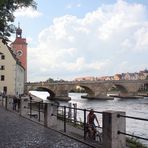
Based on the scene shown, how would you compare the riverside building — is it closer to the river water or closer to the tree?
the river water

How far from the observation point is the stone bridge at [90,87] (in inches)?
4243

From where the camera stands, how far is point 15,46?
102 m

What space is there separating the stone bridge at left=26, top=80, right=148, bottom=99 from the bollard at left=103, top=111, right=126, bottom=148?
301 ft

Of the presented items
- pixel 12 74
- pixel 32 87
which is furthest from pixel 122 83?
pixel 12 74

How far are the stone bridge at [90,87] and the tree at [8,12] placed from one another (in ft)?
289

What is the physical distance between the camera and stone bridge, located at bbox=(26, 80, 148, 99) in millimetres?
107781

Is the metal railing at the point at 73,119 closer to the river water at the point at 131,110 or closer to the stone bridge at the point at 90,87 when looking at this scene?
the river water at the point at 131,110

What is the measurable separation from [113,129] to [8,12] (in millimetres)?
5916

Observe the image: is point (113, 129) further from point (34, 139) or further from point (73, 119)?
point (73, 119)

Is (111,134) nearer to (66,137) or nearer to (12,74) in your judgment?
(66,137)

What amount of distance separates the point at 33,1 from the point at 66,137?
16.4 ft

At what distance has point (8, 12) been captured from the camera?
1339 cm

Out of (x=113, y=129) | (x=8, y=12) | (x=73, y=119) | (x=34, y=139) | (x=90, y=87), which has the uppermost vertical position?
(x=8, y=12)

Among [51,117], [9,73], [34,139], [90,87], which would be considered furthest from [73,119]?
[90,87]
